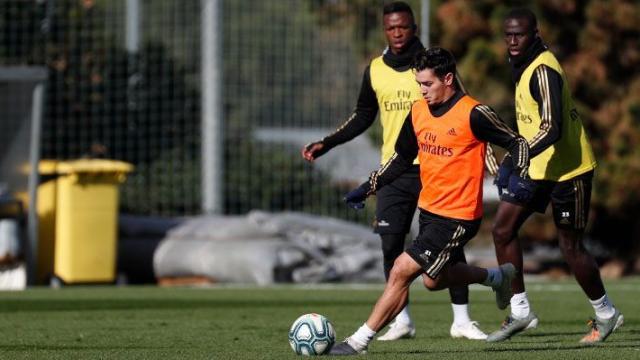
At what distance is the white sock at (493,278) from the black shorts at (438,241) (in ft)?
1.20

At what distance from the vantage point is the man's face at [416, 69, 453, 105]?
8.60 metres

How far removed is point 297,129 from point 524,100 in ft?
39.4

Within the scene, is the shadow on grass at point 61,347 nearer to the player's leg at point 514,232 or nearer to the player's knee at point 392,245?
the player's knee at point 392,245

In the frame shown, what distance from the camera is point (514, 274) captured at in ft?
30.1

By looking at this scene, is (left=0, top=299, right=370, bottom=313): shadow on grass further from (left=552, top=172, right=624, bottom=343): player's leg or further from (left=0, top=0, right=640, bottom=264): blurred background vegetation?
(left=0, top=0, right=640, bottom=264): blurred background vegetation

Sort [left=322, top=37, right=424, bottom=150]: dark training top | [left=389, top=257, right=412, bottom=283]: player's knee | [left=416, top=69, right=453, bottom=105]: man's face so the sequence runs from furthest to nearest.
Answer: [left=322, top=37, right=424, bottom=150]: dark training top
[left=416, top=69, right=453, bottom=105]: man's face
[left=389, top=257, right=412, bottom=283]: player's knee

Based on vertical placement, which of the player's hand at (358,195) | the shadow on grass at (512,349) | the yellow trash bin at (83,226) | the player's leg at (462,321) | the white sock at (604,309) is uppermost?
the player's hand at (358,195)

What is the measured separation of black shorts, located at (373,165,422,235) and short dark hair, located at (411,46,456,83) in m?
1.84

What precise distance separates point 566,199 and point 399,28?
1605 mm

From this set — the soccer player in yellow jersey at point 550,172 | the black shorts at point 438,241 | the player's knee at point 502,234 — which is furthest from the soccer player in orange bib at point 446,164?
the player's knee at point 502,234

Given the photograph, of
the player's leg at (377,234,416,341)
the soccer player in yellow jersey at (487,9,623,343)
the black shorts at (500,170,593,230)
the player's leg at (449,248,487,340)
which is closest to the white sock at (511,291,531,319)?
the soccer player in yellow jersey at (487,9,623,343)

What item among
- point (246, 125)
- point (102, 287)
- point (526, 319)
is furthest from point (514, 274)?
point (246, 125)

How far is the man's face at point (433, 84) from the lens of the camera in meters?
8.60

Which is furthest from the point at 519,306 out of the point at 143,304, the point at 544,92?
the point at 143,304
